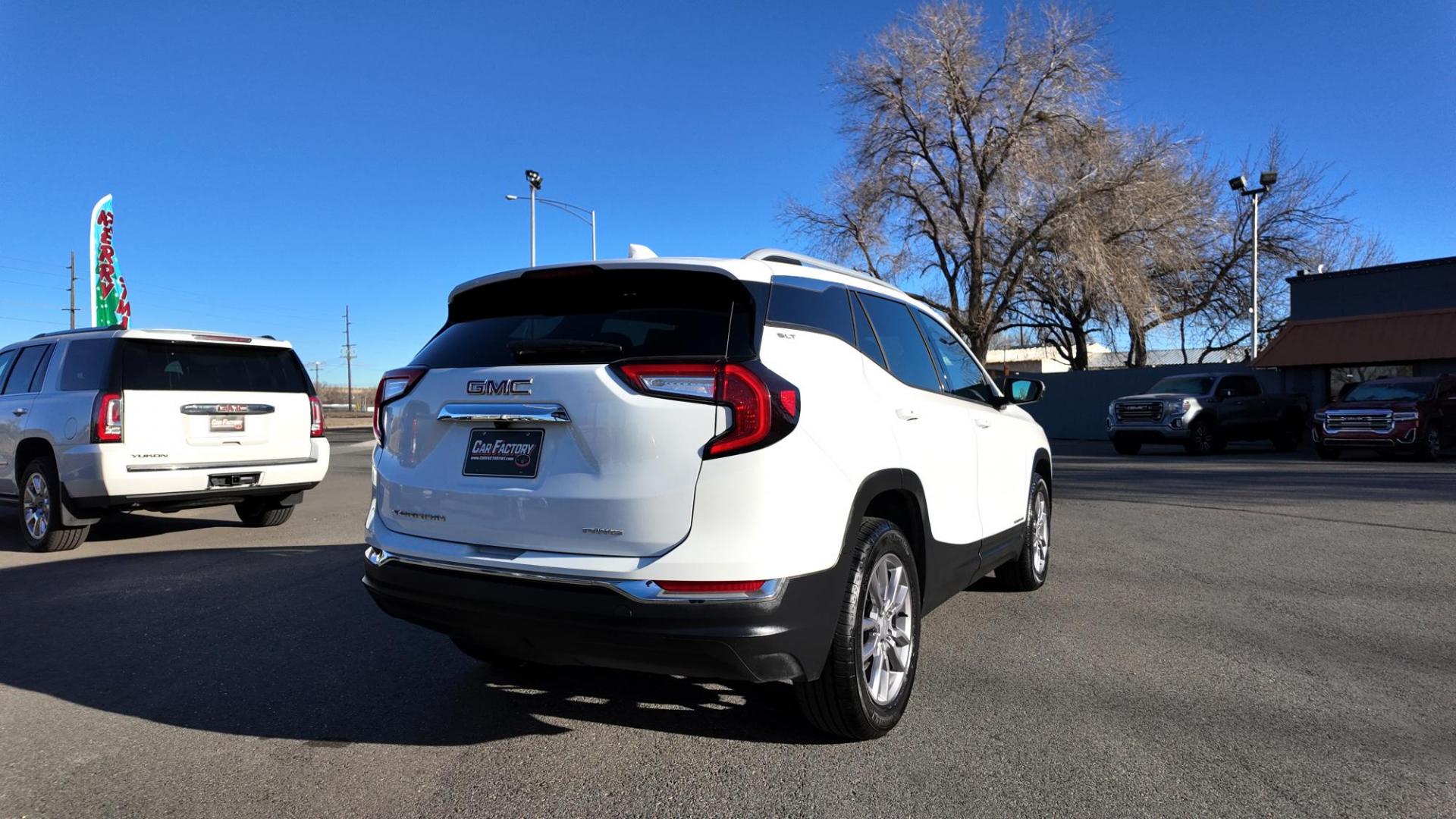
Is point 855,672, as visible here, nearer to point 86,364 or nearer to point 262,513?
point 86,364

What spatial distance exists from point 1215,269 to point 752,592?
3861cm

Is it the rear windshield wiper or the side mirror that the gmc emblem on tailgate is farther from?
the side mirror

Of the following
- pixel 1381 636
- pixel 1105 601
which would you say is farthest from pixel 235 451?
pixel 1381 636

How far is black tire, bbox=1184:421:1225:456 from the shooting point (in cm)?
1909

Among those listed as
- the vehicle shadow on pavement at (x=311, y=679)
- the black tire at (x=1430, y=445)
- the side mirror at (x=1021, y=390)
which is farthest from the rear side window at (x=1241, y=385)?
the vehicle shadow on pavement at (x=311, y=679)

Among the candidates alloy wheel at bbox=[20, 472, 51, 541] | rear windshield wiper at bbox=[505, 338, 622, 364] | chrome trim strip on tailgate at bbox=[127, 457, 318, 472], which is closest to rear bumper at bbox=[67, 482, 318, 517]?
chrome trim strip on tailgate at bbox=[127, 457, 318, 472]

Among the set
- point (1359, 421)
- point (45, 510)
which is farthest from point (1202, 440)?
point (45, 510)

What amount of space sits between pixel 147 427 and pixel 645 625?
652cm

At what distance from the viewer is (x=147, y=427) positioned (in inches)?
293

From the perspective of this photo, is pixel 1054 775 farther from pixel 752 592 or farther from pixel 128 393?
pixel 128 393

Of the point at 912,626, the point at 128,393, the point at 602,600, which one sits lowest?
the point at 912,626

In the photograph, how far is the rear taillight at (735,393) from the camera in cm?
288

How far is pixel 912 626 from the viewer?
145 inches

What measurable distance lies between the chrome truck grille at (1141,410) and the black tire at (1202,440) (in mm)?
713
